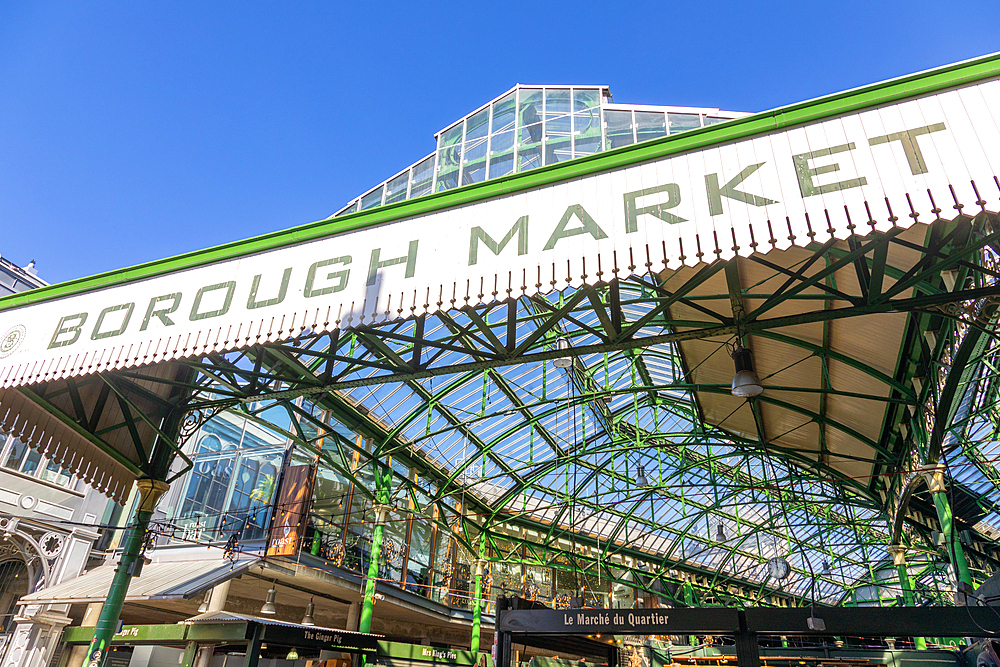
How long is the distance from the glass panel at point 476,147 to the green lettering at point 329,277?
15656 millimetres

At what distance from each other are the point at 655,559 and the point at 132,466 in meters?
30.0

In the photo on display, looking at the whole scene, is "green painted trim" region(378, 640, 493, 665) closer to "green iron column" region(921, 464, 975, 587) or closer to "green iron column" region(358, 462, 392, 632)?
"green iron column" region(358, 462, 392, 632)

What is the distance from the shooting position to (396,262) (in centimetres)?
720

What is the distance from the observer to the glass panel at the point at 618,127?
73.1ft

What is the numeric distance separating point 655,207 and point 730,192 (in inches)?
28.4

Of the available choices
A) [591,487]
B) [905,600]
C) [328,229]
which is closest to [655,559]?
[591,487]

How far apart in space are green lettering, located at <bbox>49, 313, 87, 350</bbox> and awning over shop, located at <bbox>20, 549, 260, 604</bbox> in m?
9.35

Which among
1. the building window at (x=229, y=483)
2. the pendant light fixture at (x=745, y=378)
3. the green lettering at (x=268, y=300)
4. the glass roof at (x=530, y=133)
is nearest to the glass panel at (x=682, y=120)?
the glass roof at (x=530, y=133)

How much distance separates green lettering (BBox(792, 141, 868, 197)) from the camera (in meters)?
5.57

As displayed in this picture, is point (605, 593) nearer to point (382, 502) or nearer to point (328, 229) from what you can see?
point (382, 502)

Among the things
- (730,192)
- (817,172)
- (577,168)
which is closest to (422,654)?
(577,168)

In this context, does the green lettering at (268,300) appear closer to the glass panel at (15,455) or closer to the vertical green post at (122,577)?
the vertical green post at (122,577)

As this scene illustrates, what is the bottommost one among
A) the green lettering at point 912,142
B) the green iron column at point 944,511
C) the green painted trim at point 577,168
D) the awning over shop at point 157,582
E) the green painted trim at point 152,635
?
the green painted trim at point 152,635

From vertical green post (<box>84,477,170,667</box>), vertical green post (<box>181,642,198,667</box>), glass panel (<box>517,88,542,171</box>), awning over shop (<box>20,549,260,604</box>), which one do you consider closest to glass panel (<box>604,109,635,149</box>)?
glass panel (<box>517,88,542,171</box>)
